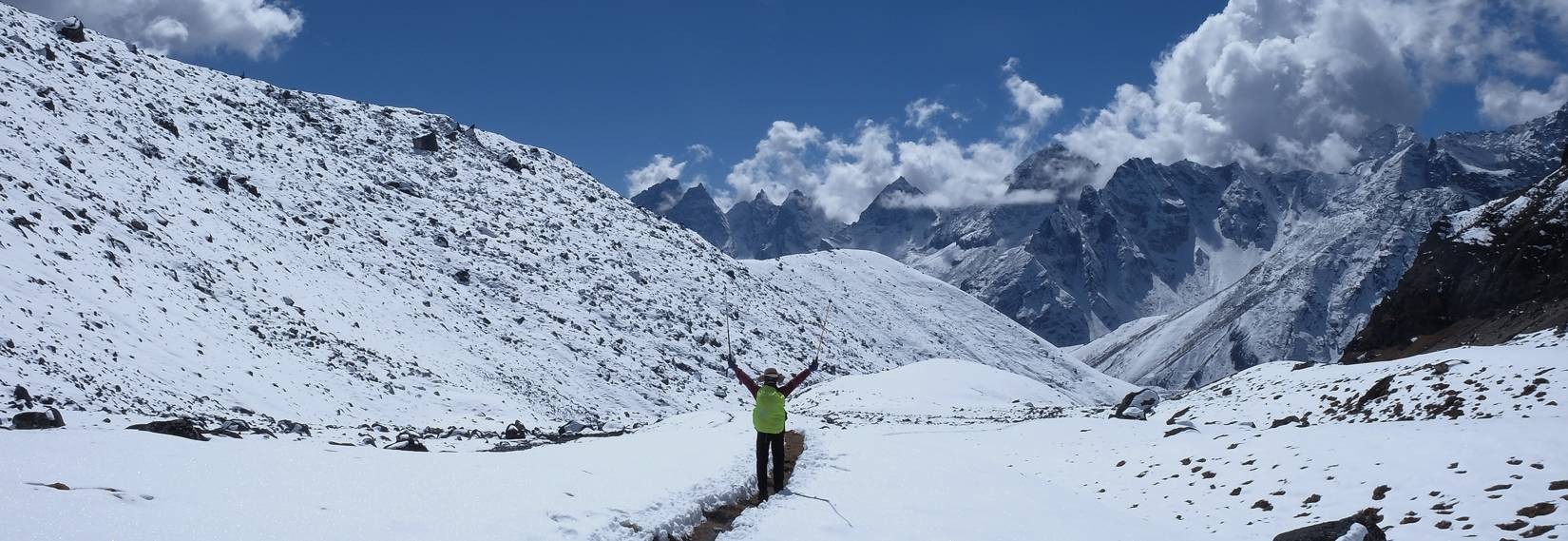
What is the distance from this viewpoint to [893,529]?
13.0 metres

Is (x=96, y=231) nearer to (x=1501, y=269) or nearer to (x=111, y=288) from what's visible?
(x=111, y=288)

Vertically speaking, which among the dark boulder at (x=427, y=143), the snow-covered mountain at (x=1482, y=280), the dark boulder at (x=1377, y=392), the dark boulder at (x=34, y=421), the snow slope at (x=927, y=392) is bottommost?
the snow slope at (x=927, y=392)

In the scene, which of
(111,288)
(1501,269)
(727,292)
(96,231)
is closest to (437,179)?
(727,292)

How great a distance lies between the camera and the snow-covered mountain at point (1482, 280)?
134 feet

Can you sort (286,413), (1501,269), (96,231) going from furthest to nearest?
(1501,269) < (96,231) < (286,413)

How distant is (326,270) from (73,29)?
32066mm

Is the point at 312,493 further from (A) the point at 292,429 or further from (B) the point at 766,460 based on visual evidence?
(A) the point at 292,429

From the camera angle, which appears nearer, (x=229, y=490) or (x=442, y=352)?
(x=229, y=490)

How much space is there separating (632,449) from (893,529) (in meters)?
7.69

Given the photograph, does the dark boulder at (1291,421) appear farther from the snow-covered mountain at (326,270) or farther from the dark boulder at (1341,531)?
the snow-covered mountain at (326,270)

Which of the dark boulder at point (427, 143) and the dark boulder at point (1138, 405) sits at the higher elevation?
the dark boulder at point (427, 143)

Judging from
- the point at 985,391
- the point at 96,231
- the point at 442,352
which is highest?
the point at 96,231

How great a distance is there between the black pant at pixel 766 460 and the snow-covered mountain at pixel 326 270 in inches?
828

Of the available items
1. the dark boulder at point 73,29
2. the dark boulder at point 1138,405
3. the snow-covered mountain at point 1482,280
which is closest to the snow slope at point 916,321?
the snow-covered mountain at point 1482,280
